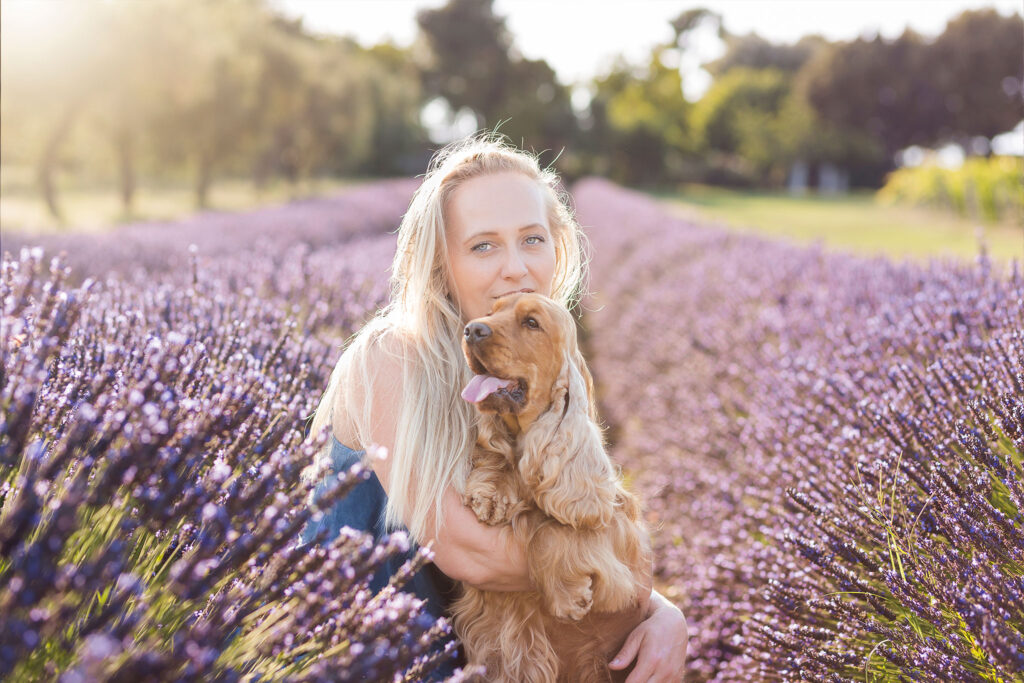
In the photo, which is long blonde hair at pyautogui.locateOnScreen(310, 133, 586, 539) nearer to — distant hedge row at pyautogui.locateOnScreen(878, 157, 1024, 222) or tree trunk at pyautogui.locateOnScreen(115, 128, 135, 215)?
distant hedge row at pyautogui.locateOnScreen(878, 157, 1024, 222)

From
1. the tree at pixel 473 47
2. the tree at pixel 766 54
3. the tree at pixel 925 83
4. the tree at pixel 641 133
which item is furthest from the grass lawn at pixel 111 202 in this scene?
the tree at pixel 766 54

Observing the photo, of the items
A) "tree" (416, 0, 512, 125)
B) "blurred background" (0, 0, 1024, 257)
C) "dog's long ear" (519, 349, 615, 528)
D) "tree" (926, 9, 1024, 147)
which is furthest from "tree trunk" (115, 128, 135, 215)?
"tree" (926, 9, 1024, 147)

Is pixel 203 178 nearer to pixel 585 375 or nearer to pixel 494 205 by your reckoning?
pixel 494 205

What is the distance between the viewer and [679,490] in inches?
173

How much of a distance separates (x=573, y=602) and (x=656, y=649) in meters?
0.44

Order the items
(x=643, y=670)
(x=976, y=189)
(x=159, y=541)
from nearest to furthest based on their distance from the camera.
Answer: (x=159, y=541) < (x=643, y=670) < (x=976, y=189)

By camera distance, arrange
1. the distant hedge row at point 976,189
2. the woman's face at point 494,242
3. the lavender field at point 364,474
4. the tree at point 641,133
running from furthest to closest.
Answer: the tree at point 641,133 < the distant hedge row at point 976,189 < the woman's face at point 494,242 < the lavender field at point 364,474

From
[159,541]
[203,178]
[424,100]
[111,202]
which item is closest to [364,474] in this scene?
[159,541]

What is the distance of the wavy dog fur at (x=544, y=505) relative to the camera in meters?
2.06

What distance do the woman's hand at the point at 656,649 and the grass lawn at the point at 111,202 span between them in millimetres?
16572

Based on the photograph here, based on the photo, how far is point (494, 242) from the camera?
252cm

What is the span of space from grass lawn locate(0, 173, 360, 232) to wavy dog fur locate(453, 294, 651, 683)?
645 inches

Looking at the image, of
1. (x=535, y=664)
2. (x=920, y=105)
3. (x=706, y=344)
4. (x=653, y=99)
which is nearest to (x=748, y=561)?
(x=535, y=664)

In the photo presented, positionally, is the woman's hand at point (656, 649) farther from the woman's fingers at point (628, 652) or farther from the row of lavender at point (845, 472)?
the row of lavender at point (845, 472)
